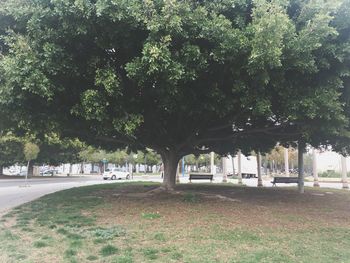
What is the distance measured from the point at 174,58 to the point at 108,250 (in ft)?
14.7

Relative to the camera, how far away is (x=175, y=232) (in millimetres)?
9664

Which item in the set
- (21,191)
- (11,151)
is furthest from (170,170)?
(11,151)

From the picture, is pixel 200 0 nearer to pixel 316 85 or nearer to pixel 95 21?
pixel 95 21

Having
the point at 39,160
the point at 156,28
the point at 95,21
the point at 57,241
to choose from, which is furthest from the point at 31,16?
the point at 39,160

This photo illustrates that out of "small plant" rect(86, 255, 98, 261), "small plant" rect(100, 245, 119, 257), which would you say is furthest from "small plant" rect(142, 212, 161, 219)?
"small plant" rect(86, 255, 98, 261)

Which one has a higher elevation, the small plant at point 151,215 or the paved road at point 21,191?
the paved road at point 21,191

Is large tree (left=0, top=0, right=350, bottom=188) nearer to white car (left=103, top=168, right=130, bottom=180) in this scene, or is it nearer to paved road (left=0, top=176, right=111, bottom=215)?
paved road (left=0, top=176, right=111, bottom=215)

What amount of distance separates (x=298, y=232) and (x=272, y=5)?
537cm

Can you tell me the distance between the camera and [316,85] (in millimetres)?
11508

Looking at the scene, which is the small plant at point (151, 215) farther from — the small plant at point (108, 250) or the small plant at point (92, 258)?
the small plant at point (92, 258)

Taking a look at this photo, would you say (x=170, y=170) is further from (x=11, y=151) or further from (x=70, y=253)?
(x=11, y=151)

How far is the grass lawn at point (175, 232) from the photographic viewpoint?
25.8 feet

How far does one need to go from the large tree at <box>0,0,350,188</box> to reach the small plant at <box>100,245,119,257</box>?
357cm

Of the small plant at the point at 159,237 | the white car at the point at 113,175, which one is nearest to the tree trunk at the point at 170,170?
the small plant at the point at 159,237
